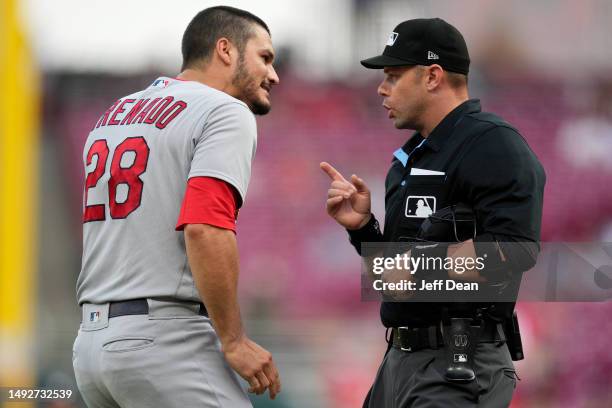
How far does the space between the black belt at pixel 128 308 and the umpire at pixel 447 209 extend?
2.11 ft

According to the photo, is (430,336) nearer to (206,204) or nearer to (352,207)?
(352,207)

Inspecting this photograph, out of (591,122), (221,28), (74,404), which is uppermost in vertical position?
(221,28)

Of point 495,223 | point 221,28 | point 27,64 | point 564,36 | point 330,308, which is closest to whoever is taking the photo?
point 495,223

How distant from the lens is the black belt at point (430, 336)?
2496 mm

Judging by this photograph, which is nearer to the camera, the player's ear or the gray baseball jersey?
the gray baseball jersey

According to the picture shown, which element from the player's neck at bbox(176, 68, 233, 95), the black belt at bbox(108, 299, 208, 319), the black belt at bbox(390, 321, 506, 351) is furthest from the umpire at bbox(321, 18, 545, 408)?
the black belt at bbox(108, 299, 208, 319)

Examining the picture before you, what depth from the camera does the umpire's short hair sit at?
8.68 feet

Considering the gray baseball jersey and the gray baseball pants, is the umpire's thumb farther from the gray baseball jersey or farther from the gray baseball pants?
the gray baseball pants

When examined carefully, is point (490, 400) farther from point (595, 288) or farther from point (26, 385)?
point (26, 385)

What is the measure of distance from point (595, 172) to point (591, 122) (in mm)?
581

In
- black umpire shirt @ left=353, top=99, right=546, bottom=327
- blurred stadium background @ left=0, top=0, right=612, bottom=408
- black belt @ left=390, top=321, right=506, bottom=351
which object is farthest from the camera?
blurred stadium background @ left=0, top=0, right=612, bottom=408

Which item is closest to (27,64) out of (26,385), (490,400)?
(26,385)

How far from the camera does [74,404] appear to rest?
5.70 meters

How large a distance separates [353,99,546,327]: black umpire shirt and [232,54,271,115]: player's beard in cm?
44
